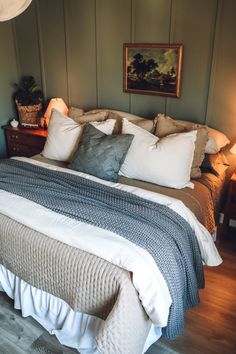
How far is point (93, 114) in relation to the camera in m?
2.99

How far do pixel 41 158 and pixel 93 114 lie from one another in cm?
64

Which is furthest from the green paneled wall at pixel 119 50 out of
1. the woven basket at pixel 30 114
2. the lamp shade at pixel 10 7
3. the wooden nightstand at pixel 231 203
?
the lamp shade at pixel 10 7

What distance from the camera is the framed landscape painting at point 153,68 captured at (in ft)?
9.22

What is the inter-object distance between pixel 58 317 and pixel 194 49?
2330 mm

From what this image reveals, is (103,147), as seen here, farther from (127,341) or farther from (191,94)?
(127,341)

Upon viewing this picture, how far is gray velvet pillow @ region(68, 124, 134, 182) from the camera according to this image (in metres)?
2.38

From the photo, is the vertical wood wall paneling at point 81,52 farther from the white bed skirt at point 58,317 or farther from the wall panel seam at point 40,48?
the white bed skirt at point 58,317

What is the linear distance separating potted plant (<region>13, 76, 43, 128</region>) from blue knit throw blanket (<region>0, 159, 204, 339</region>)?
63.1 inches

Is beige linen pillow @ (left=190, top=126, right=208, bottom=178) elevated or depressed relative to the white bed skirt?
elevated

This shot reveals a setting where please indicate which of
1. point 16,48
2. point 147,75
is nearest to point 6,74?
point 16,48

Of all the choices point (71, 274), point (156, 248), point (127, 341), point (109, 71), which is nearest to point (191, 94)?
point (109, 71)

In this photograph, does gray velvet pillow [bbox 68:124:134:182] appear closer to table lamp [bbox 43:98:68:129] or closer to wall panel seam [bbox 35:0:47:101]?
table lamp [bbox 43:98:68:129]

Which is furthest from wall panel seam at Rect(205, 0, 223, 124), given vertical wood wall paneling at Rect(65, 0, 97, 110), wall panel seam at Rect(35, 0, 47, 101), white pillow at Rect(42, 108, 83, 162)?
wall panel seam at Rect(35, 0, 47, 101)

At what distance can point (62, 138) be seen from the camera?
2.73m
